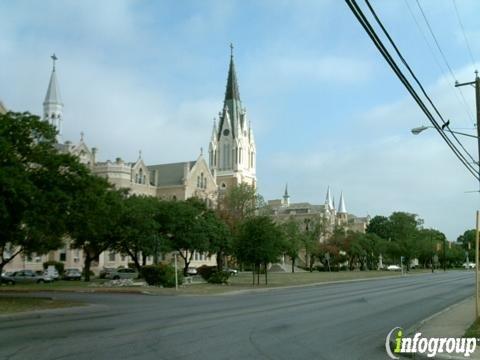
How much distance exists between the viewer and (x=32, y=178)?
2450 cm

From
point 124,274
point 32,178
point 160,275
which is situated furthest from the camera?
point 124,274

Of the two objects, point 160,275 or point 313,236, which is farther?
point 313,236

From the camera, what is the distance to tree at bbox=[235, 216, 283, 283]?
42938 mm

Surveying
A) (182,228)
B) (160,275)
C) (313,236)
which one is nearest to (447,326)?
(160,275)

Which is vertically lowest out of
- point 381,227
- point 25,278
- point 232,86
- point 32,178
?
point 25,278

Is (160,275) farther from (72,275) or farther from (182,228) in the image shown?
(72,275)

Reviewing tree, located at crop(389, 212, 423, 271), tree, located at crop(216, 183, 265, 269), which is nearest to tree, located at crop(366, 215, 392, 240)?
tree, located at crop(389, 212, 423, 271)

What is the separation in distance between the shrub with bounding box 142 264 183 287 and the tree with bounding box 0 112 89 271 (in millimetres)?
14324

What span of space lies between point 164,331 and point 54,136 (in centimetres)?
1459

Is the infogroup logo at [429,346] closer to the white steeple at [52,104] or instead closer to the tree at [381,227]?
the white steeple at [52,104]

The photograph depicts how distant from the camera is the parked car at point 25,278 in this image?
4988 centimetres

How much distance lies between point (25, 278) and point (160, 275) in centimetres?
1761

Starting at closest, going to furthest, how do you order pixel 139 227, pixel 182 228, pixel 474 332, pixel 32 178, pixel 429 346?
pixel 429 346 → pixel 474 332 → pixel 32 178 → pixel 139 227 → pixel 182 228

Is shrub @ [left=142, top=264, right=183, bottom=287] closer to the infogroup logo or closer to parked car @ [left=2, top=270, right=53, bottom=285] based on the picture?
parked car @ [left=2, top=270, right=53, bottom=285]
